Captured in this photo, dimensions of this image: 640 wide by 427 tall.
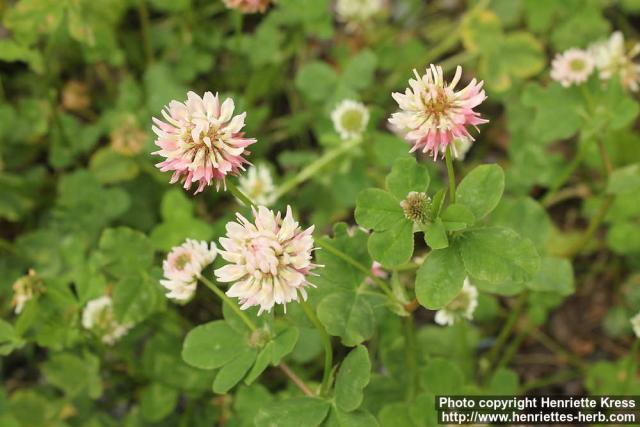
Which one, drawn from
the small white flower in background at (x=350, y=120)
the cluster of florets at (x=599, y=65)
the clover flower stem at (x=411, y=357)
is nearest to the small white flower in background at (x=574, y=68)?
the cluster of florets at (x=599, y=65)

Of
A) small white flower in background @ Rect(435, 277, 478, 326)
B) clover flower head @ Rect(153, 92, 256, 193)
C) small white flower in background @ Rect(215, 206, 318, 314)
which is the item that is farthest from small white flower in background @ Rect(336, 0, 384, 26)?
small white flower in background @ Rect(215, 206, 318, 314)

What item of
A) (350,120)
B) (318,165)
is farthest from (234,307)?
(350,120)

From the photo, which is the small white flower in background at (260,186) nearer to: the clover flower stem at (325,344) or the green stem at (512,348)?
the clover flower stem at (325,344)

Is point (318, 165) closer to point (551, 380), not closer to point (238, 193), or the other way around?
point (238, 193)

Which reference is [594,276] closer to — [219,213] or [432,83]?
[219,213]

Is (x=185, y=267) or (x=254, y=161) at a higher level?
(x=254, y=161)

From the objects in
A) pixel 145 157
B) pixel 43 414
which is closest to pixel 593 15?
pixel 145 157
